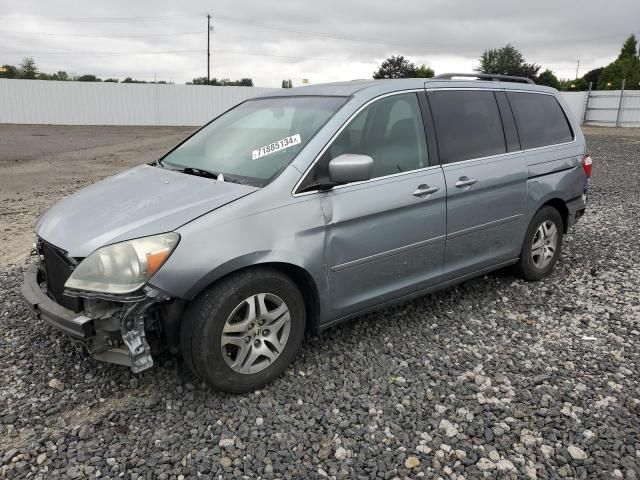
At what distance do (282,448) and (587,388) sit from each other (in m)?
1.91

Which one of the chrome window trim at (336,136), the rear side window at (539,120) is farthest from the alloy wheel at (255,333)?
the rear side window at (539,120)

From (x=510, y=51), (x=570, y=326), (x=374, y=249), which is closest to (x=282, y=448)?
(x=374, y=249)

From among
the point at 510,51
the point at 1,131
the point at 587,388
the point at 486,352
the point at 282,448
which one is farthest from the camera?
the point at 510,51

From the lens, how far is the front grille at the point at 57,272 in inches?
112

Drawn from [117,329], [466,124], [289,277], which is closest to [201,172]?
[289,277]

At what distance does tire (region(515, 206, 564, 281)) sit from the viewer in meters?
4.71

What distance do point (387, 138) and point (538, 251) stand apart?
84.8 inches

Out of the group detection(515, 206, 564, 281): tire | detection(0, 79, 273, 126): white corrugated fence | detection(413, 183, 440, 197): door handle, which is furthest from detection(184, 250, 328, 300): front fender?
detection(0, 79, 273, 126): white corrugated fence

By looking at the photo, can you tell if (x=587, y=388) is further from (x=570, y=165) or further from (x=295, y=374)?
(x=570, y=165)

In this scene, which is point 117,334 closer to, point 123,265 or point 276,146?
point 123,265

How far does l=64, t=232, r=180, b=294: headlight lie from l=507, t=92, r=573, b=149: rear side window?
10.7 ft

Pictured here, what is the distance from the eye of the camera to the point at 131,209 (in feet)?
9.91

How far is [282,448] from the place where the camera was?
2.68 m

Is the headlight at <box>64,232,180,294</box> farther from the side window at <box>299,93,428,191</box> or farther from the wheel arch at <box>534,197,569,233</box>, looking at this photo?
the wheel arch at <box>534,197,569,233</box>
